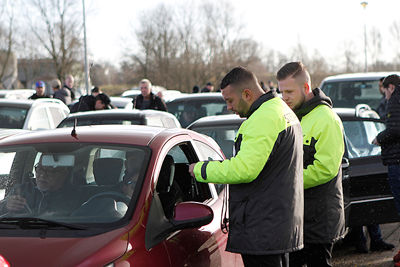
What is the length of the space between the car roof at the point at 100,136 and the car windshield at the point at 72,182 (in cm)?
4

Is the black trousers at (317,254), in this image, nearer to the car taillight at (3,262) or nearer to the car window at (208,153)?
A: the car window at (208,153)

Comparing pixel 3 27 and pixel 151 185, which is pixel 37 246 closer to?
pixel 151 185

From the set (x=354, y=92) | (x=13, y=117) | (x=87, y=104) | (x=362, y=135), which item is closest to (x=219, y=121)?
(x=362, y=135)

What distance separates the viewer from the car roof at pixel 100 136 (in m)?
4.08

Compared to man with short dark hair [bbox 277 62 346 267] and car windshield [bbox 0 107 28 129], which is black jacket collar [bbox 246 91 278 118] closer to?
man with short dark hair [bbox 277 62 346 267]

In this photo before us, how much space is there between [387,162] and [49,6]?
47.9 meters

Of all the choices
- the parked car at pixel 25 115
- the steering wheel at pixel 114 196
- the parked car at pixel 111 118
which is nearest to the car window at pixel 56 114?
the parked car at pixel 25 115

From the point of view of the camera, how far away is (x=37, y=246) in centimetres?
328

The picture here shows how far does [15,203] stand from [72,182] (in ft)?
1.17

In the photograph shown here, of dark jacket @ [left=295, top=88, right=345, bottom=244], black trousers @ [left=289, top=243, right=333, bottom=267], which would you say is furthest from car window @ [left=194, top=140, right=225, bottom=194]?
black trousers @ [left=289, top=243, right=333, bottom=267]

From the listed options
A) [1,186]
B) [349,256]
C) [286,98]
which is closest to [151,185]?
[1,186]

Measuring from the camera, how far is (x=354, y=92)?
1563 centimetres

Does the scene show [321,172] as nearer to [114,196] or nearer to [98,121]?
[114,196]

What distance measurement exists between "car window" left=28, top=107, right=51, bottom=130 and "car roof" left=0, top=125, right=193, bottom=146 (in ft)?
23.2
